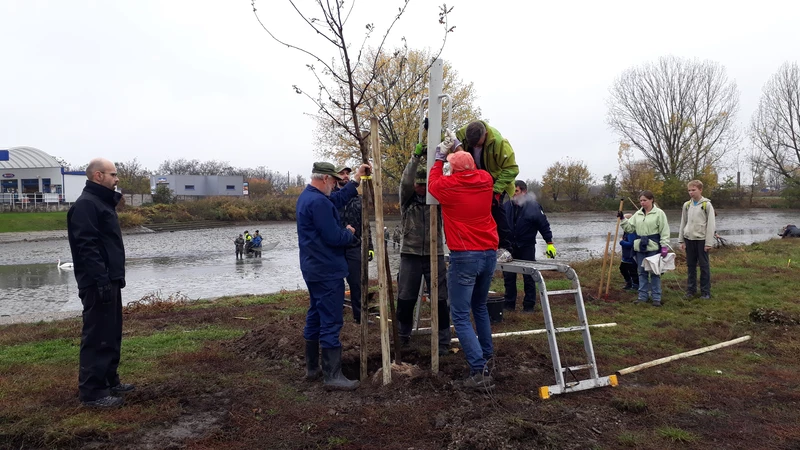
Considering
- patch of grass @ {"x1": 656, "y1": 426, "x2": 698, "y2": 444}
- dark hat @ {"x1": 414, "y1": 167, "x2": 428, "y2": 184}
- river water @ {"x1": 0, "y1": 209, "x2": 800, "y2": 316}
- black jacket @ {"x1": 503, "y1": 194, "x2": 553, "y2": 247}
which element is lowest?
river water @ {"x1": 0, "y1": 209, "x2": 800, "y2": 316}

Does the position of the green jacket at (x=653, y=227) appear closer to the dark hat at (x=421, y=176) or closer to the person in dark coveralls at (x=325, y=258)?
the dark hat at (x=421, y=176)

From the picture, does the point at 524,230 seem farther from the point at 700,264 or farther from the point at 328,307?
the point at 328,307

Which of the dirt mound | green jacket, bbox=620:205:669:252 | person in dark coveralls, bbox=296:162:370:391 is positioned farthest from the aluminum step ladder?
green jacket, bbox=620:205:669:252

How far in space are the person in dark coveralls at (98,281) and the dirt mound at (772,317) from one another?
7817 mm

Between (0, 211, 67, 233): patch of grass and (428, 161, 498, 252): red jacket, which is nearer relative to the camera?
(428, 161, 498, 252): red jacket

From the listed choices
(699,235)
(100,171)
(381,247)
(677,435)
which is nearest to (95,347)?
(100,171)

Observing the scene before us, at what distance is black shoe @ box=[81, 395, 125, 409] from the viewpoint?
433 centimetres

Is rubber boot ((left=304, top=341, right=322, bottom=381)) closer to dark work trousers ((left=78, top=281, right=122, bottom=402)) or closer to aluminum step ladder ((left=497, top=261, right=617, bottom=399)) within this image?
dark work trousers ((left=78, top=281, right=122, bottom=402))

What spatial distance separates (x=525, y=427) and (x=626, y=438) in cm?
73

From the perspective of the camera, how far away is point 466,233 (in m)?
4.51

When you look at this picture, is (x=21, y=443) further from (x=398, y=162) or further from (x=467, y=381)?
(x=398, y=162)

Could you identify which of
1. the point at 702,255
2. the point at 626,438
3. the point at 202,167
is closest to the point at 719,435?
the point at 626,438

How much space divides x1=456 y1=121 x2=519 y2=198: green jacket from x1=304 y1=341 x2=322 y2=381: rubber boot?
2.32 m

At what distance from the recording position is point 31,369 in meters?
5.39
